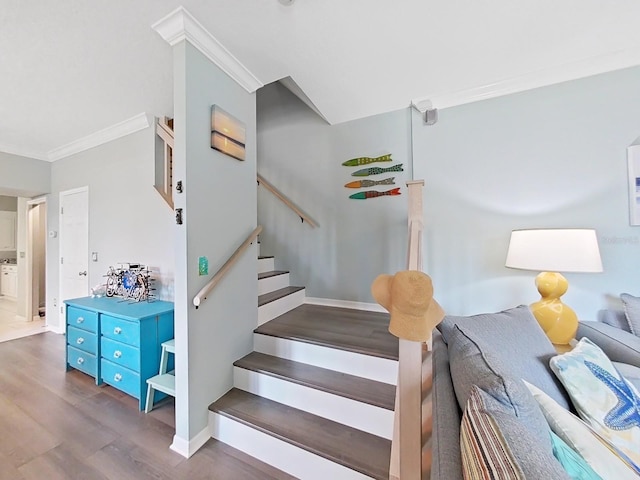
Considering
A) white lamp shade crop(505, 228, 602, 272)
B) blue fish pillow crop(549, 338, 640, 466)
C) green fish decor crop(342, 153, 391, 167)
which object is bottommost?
blue fish pillow crop(549, 338, 640, 466)

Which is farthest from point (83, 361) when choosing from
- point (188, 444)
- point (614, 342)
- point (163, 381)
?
point (614, 342)

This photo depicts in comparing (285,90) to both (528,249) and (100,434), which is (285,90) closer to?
(528,249)

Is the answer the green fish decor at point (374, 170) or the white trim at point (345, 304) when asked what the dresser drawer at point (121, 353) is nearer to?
the white trim at point (345, 304)

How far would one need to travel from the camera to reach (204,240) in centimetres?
168

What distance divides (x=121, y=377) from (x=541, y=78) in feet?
14.3

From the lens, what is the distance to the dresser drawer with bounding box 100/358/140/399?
2.05 meters

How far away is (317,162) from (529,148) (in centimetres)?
204

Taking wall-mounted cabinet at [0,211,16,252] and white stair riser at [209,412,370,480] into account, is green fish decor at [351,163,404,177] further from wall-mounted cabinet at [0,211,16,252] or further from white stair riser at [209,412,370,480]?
wall-mounted cabinet at [0,211,16,252]

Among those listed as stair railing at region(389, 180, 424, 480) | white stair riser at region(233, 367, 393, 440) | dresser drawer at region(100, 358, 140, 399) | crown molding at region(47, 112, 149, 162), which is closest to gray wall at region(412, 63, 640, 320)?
white stair riser at region(233, 367, 393, 440)

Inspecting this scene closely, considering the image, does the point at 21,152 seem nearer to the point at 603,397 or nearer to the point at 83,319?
the point at 83,319

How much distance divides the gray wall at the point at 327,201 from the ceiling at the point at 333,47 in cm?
45

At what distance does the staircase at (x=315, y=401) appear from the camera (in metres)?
1.35

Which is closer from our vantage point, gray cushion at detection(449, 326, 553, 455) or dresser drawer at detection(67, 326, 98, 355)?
gray cushion at detection(449, 326, 553, 455)

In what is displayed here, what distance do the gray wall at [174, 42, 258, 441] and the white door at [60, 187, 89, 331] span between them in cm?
281
